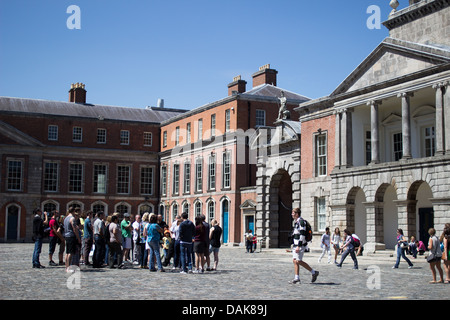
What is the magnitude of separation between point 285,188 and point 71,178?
24.4 m

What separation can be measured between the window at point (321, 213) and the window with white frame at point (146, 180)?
89.7ft

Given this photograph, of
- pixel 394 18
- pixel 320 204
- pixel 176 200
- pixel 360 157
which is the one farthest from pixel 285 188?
pixel 176 200

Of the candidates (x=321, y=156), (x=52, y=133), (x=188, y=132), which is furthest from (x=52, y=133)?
(x=321, y=156)

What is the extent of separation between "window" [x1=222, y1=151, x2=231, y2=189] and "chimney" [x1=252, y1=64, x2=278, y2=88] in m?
8.15

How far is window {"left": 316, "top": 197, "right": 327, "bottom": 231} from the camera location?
3494cm

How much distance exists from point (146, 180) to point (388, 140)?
3108cm

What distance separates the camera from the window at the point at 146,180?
59.5 m

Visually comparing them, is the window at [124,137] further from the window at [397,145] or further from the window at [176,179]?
the window at [397,145]

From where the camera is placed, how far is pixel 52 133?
57.0 meters

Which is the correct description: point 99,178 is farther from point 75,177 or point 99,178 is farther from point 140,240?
point 140,240

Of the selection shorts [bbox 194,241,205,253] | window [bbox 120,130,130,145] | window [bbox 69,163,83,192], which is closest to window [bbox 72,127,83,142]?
window [bbox 69,163,83,192]

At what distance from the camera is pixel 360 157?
3356cm

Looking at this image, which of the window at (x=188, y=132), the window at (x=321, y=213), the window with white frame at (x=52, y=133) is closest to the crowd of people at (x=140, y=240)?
the window at (x=321, y=213)
